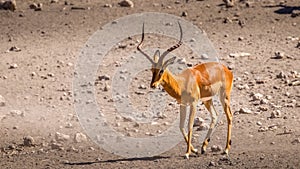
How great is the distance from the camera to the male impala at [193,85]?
12.6 meters

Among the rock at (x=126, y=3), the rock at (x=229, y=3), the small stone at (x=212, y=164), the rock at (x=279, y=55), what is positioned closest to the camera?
the small stone at (x=212, y=164)

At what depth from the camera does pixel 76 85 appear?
1645 cm

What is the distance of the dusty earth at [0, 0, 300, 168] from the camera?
1308 cm

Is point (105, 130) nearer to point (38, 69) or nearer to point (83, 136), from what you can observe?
point (83, 136)

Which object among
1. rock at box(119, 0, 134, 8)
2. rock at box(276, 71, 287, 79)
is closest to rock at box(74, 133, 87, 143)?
rock at box(276, 71, 287, 79)

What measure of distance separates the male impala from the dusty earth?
1.22 feet

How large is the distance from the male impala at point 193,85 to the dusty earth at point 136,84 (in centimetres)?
37

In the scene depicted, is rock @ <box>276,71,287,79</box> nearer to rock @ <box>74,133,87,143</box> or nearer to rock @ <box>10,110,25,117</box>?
rock @ <box>74,133,87,143</box>

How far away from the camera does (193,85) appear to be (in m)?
12.9

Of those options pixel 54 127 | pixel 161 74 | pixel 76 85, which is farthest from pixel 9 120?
pixel 161 74

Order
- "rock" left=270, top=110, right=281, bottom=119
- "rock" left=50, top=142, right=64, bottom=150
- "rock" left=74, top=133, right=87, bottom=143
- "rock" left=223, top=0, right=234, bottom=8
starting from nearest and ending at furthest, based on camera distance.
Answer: "rock" left=50, top=142, right=64, bottom=150 < "rock" left=74, top=133, right=87, bottom=143 < "rock" left=270, top=110, right=281, bottom=119 < "rock" left=223, top=0, right=234, bottom=8

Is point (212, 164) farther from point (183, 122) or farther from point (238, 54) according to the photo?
point (238, 54)

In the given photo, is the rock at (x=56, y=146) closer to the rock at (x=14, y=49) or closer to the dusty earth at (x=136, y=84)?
the dusty earth at (x=136, y=84)

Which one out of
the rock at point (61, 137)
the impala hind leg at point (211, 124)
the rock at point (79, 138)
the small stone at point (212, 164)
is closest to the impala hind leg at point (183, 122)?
the impala hind leg at point (211, 124)
